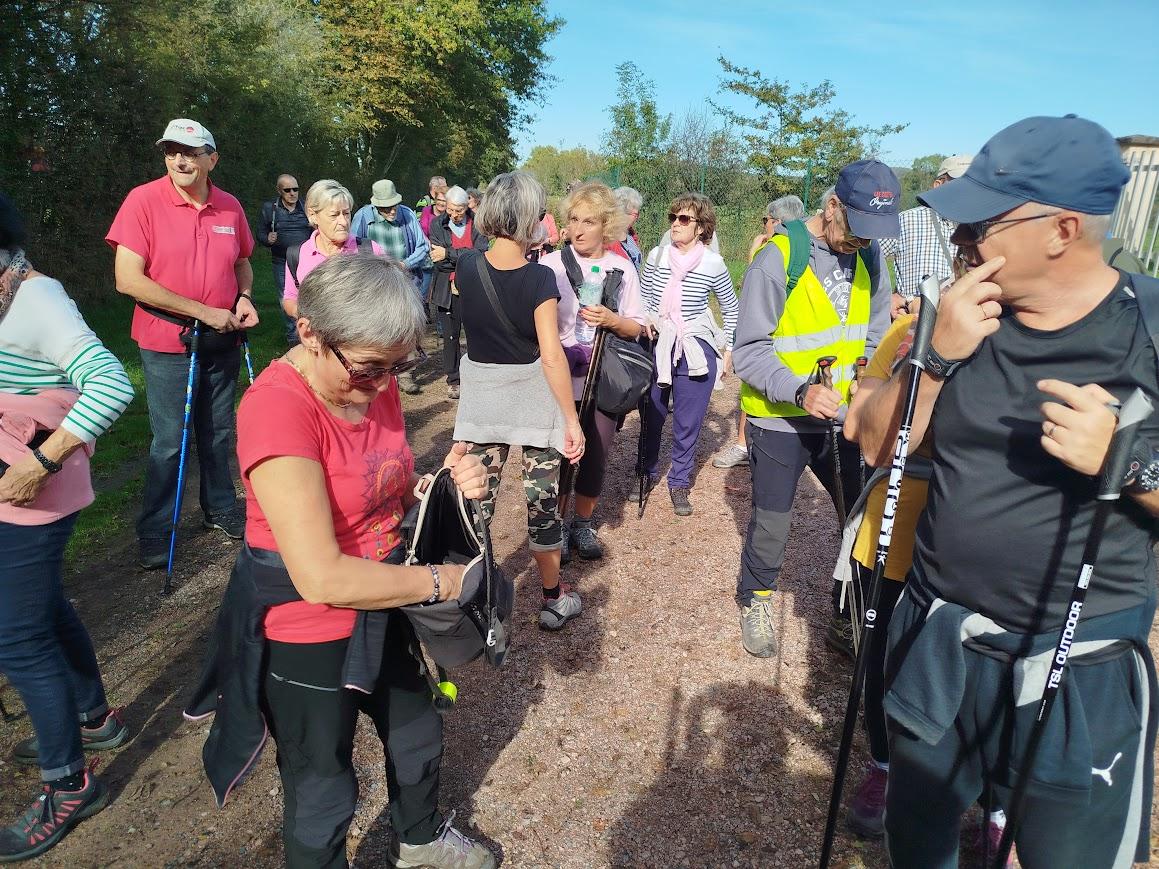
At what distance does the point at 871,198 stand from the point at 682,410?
110 inches

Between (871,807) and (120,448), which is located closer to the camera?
(871,807)

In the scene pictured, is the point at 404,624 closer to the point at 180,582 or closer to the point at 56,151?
the point at 180,582

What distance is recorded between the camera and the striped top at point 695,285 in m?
5.37

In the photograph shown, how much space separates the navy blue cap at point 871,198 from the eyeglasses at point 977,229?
1285mm

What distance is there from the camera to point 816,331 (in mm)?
3201

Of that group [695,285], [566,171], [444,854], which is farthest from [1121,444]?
[566,171]

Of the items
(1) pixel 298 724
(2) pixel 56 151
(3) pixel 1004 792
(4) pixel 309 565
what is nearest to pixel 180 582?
(1) pixel 298 724

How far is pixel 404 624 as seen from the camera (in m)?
2.12

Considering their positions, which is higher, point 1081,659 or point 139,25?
point 139,25

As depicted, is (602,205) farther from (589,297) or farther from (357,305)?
(357,305)

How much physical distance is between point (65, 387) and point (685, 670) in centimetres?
295

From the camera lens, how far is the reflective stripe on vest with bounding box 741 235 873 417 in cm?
316

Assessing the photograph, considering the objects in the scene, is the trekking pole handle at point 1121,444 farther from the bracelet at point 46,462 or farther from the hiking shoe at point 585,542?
the hiking shoe at point 585,542

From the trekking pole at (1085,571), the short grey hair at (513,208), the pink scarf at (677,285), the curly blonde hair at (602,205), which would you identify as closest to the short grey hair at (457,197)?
the pink scarf at (677,285)
